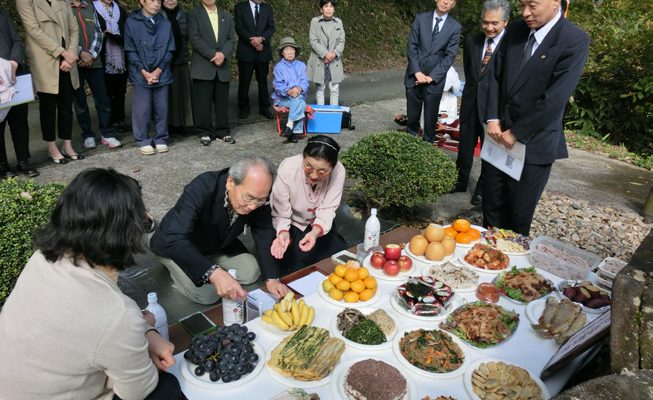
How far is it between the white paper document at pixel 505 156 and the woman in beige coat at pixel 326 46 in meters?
4.67

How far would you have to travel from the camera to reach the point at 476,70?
16.7 feet

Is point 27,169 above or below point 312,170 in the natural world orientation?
below

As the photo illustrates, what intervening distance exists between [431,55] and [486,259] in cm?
426

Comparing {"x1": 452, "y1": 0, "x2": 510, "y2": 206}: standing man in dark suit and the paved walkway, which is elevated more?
{"x1": 452, "y1": 0, "x2": 510, "y2": 206}: standing man in dark suit

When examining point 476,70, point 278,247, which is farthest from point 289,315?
point 476,70

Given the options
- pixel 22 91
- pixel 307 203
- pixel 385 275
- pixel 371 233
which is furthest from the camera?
pixel 22 91

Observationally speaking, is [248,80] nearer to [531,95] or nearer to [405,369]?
[531,95]

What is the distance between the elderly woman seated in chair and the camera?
22.8 feet

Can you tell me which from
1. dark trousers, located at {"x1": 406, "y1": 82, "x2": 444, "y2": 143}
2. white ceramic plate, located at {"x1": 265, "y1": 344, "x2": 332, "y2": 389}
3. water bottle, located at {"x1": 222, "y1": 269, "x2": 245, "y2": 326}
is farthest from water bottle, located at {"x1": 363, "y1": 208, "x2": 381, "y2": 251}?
dark trousers, located at {"x1": 406, "y1": 82, "x2": 444, "y2": 143}

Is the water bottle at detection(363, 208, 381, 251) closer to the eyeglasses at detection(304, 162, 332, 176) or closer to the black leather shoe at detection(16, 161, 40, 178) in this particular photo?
the eyeglasses at detection(304, 162, 332, 176)

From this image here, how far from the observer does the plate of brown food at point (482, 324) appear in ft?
7.36

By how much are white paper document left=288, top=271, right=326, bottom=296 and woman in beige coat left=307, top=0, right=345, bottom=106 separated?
557 centimetres

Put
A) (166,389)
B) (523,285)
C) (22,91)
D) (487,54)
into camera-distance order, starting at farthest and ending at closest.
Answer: (487,54) < (22,91) < (523,285) < (166,389)

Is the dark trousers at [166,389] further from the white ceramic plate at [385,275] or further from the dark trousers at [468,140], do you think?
the dark trousers at [468,140]
